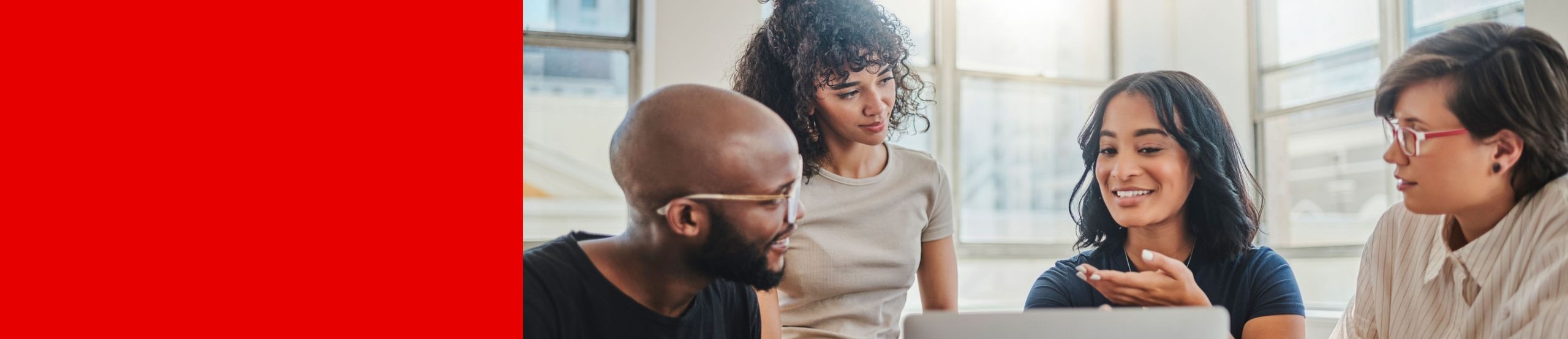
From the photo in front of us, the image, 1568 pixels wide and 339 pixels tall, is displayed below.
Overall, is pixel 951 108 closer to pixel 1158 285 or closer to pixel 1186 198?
pixel 1186 198

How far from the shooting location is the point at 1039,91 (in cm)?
602

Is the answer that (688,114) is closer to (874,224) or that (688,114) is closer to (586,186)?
(874,224)

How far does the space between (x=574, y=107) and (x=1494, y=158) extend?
394cm

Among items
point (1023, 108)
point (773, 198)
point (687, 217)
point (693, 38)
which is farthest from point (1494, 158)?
point (1023, 108)

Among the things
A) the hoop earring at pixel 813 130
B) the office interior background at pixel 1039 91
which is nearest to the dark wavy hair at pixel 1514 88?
the hoop earring at pixel 813 130

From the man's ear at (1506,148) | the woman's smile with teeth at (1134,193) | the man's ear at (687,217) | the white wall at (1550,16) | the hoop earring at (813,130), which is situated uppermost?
the white wall at (1550,16)

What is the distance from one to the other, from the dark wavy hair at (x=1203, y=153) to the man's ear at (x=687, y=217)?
98 cm

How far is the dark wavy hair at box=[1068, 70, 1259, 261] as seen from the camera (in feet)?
6.21

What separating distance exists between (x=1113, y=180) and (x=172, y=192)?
59.4 inches

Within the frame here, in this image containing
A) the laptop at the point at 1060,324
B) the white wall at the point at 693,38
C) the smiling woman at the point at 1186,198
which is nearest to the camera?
the laptop at the point at 1060,324

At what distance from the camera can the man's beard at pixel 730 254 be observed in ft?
4.24

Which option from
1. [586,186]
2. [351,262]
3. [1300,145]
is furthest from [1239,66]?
[351,262]

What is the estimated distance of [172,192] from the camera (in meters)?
0.85

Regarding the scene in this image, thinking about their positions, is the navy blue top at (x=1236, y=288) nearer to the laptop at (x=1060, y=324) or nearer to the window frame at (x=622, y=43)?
the laptop at (x=1060, y=324)
